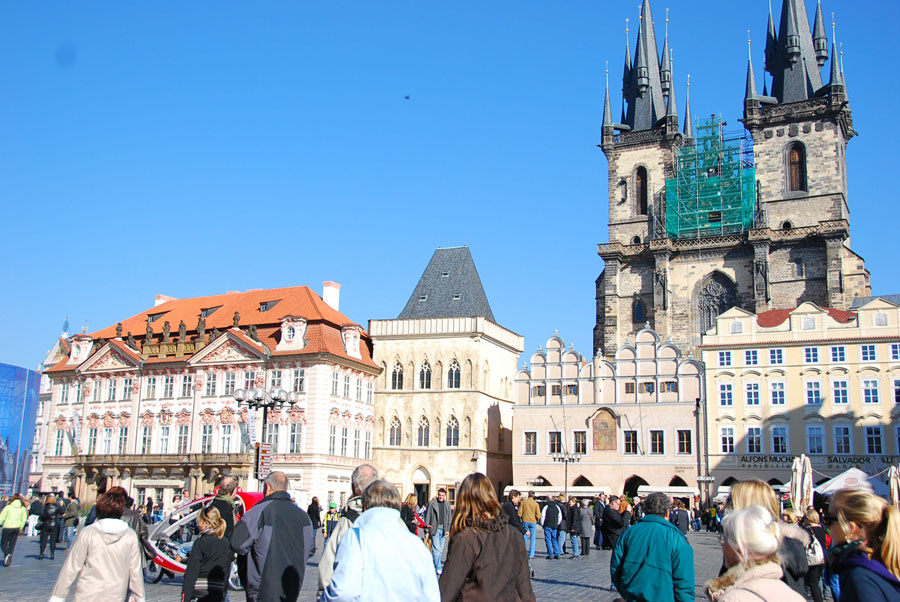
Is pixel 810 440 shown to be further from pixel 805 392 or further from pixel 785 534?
pixel 785 534

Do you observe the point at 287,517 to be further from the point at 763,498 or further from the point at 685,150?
the point at 685,150

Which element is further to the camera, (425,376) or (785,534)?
(425,376)

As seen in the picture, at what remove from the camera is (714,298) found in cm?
5819

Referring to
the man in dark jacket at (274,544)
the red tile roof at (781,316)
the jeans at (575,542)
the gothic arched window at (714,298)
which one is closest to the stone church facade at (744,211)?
the gothic arched window at (714,298)

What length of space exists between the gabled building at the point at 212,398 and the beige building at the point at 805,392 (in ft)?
61.3

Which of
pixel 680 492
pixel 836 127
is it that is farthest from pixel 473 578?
pixel 836 127

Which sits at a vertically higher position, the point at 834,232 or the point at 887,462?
the point at 834,232

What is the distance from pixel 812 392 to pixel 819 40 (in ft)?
94.6

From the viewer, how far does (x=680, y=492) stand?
43812 mm

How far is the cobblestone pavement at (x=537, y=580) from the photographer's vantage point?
46.0 ft

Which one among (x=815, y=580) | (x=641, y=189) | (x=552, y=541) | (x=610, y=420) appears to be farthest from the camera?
(x=641, y=189)

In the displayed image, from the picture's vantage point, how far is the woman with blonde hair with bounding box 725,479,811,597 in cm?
554

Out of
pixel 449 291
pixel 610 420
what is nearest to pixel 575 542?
pixel 610 420

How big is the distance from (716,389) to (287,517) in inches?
1607
